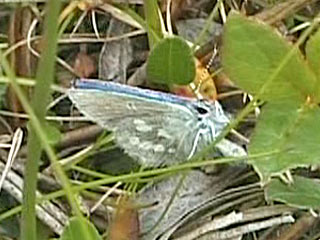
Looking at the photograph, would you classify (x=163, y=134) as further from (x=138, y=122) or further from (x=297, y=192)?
(x=297, y=192)

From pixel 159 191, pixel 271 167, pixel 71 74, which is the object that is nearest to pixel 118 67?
pixel 71 74

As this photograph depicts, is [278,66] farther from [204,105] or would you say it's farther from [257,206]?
[257,206]

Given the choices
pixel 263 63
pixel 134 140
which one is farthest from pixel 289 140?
pixel 134 140

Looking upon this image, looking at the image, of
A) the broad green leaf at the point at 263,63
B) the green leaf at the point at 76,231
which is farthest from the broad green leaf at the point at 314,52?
the green leaf at the point at 76,231

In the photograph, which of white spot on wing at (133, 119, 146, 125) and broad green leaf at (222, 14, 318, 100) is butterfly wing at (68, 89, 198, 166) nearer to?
white spot on wing at (133, 119, 146, 125)

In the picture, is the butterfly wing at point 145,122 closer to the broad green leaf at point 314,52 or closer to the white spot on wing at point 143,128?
the white spot on wing at point 143,128

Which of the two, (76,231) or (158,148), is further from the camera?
(158,148)

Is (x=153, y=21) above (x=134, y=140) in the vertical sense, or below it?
above
